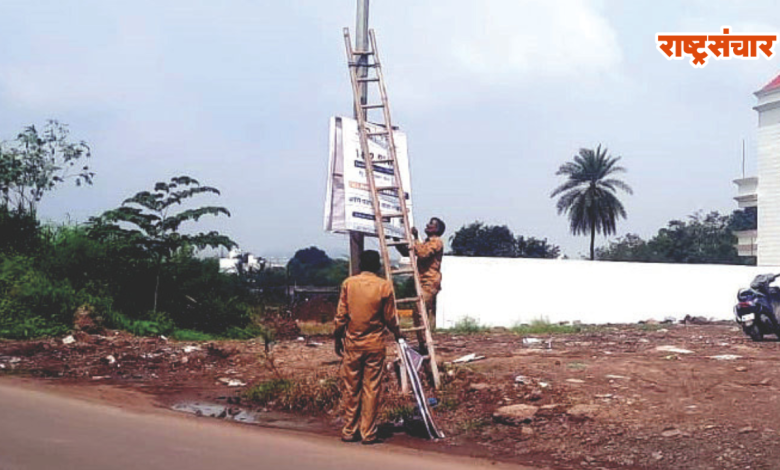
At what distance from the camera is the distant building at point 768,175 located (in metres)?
42.9

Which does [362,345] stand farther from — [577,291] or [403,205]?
[577,291]

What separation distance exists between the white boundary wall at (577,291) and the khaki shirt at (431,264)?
17.3m

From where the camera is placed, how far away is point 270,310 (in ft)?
83.1

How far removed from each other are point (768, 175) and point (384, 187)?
3685 centimetres

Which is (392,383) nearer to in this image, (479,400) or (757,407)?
(479,400)

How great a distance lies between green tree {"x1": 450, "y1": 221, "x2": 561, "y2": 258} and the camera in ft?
207

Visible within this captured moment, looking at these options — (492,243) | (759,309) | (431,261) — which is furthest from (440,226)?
(492,243)

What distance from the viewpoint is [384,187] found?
11.5 meters

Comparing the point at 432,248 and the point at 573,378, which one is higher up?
the point at 432,248

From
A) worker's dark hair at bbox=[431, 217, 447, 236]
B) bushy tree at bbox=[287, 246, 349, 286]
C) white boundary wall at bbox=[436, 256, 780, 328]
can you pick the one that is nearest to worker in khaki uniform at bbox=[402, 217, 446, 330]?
worker's dark hair at bbox=[431, 217, 447, 236]

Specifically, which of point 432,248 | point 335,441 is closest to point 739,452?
point 335,441

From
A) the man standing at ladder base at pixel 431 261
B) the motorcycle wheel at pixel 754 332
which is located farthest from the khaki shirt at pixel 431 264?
the motorcycle wheel at pixel 754 332

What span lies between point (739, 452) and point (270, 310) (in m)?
17.9

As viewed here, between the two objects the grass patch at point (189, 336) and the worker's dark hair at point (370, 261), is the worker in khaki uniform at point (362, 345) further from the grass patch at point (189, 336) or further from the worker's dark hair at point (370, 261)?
the grass patch at point (189, 336)
